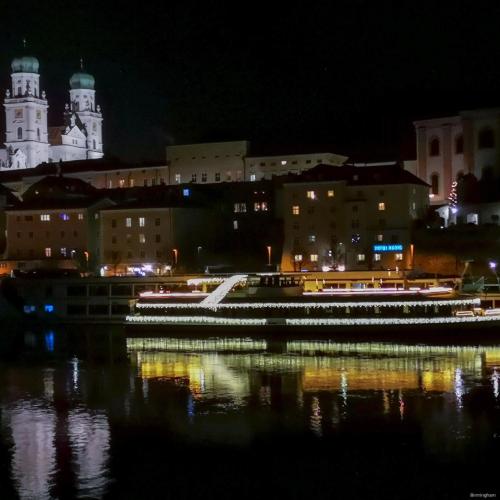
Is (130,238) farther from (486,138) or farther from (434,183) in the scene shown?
(486,138)

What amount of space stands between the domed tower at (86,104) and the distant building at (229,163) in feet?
81.2

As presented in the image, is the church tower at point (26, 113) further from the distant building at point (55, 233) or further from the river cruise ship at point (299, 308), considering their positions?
the river cruise ship at point (299, 308)

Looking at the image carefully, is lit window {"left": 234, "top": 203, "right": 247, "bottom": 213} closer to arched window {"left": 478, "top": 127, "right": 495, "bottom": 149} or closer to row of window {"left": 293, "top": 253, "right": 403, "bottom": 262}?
row of window {"left": 293, "top": 253, "right": 403, "bottom": 262}

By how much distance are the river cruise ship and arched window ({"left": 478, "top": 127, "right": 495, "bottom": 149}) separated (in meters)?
14.1

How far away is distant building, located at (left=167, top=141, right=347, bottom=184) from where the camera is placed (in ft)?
157

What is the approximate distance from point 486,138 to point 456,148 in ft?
5.76

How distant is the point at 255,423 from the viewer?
15.9 metres

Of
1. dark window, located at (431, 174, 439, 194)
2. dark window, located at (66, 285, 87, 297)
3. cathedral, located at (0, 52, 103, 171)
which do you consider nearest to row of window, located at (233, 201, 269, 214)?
dark window, located at (431, 174, 439, 194)

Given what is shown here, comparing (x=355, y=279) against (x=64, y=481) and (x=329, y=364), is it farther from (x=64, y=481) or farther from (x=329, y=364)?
(x=64, y=481)

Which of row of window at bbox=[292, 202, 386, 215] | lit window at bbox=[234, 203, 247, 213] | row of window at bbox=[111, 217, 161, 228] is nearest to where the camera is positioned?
row of window at bbox=[292, 202, 386, 215]

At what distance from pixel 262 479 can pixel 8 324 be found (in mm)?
22245

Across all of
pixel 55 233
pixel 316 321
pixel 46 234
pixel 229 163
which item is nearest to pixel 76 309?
pixel 55 233

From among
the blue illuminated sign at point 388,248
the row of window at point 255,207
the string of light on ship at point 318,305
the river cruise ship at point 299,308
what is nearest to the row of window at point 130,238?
the row of window at point 255,207

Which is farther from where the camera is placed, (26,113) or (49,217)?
(26,113)
